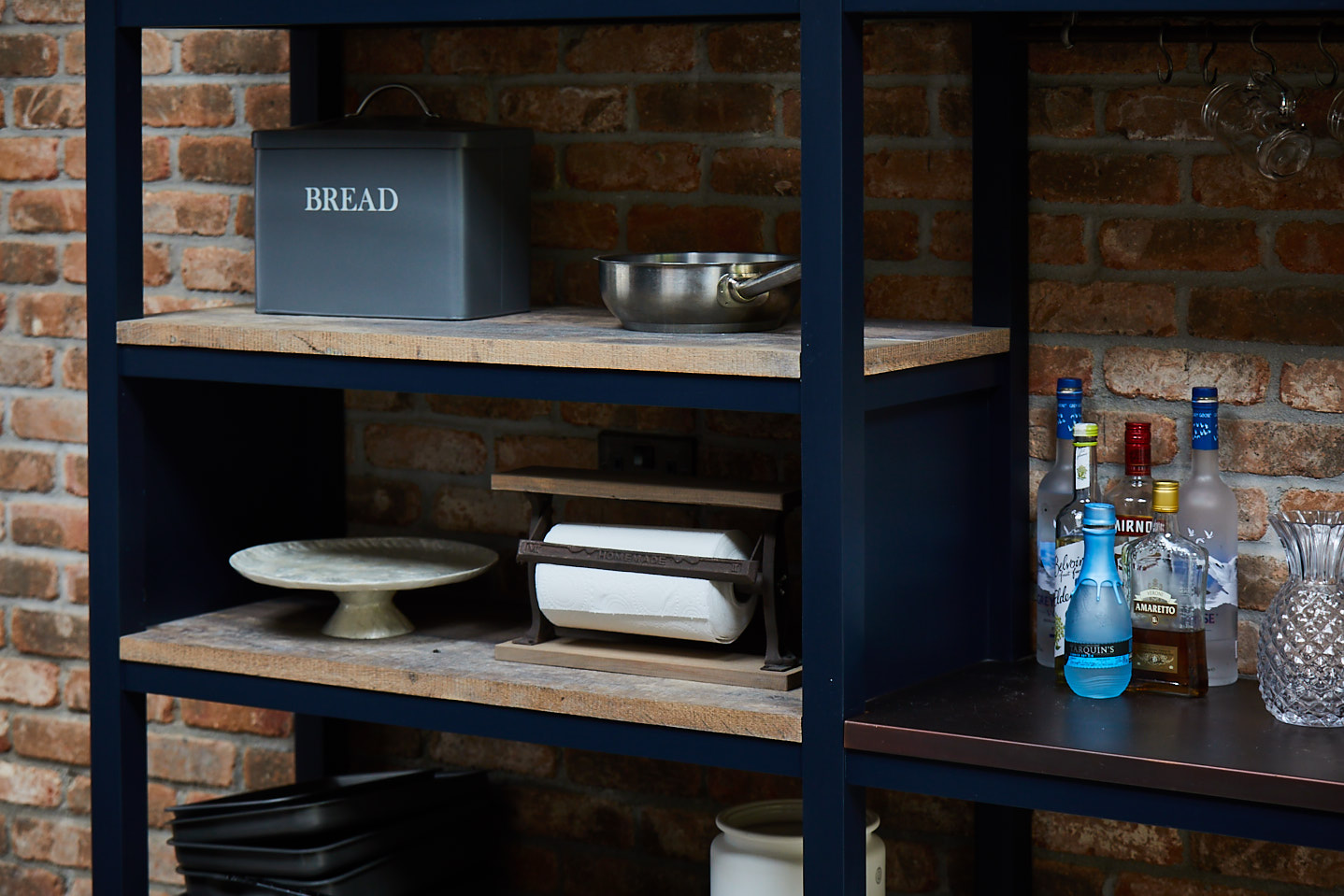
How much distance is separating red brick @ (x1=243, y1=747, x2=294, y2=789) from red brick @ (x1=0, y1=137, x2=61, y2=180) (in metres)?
0.99

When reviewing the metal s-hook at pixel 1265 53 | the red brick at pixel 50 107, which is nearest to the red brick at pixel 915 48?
the metal s-hook at pixel 1265 53

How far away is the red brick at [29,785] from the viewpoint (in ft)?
9.56

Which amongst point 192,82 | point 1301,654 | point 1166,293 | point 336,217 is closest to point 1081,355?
point 1166,293

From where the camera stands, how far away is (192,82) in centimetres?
262

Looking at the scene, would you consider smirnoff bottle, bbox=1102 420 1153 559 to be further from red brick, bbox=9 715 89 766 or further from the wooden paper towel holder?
red brick, bbox=9 715 89 766

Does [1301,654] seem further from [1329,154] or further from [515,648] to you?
[515,648]

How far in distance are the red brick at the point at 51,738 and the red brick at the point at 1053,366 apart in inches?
66.8

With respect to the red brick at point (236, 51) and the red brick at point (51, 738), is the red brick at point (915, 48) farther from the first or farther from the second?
the red brick at point (51, 738)

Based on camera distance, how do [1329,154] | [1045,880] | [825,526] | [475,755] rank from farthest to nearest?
[475,755], [1045,880], [1329,154], [825,526]

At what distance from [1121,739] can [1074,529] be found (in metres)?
0.34

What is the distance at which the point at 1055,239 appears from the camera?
208cm

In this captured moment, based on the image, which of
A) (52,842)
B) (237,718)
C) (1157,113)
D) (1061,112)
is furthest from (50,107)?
(1157,113)

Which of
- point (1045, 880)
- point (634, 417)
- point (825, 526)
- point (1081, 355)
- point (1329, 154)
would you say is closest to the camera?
point (825, 526)

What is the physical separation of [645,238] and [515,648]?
64cm
